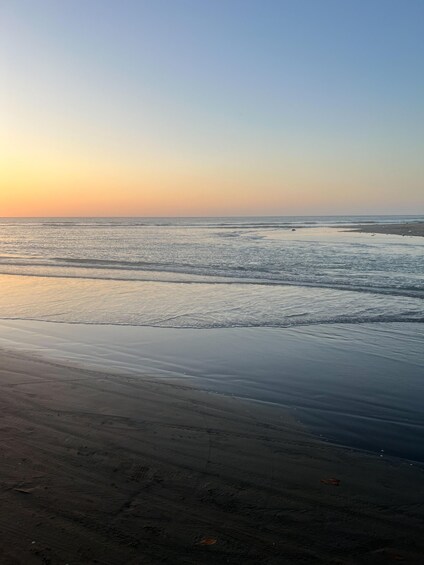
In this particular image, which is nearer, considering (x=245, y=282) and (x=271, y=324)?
(x=271, y=324)

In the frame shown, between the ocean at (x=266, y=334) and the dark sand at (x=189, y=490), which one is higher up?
the ocean at (x=266, y=334)

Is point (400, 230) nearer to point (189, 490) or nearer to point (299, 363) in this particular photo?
point (299, 363)

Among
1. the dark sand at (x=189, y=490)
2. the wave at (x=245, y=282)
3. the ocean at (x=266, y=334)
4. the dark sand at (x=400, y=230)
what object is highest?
the dark sand at (x=400, y=230)

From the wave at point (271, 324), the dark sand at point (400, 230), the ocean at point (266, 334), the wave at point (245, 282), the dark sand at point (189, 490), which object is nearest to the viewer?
the dark sand at point (189, 490)

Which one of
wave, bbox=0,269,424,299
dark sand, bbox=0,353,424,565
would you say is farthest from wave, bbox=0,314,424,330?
dark sand, bbox=0,353,424,565

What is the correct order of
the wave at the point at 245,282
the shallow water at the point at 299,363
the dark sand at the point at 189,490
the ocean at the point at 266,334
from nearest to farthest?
1. the dark sand at the point at 189,490
2. the shallow water at the point at 299,363
3. the ocean at the point at 266,334
4. the wave at the point at 245,282

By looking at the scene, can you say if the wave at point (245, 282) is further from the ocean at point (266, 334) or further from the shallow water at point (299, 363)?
the shallow water at point (299, 363)

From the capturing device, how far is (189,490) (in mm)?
4582

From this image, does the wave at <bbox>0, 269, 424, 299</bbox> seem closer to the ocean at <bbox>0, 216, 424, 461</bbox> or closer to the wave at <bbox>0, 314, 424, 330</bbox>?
the ocean at <bbox>0, 216, 424, 461</bbox>

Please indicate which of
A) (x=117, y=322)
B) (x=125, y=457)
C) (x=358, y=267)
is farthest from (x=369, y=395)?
(x=358, y=267)

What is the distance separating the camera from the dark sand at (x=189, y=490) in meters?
3.76

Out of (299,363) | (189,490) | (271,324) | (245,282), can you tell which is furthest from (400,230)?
(189,490)

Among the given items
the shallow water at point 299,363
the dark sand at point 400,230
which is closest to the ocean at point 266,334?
the shallow water at point 299,363

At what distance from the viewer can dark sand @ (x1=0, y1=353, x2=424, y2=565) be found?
12.3 ft
